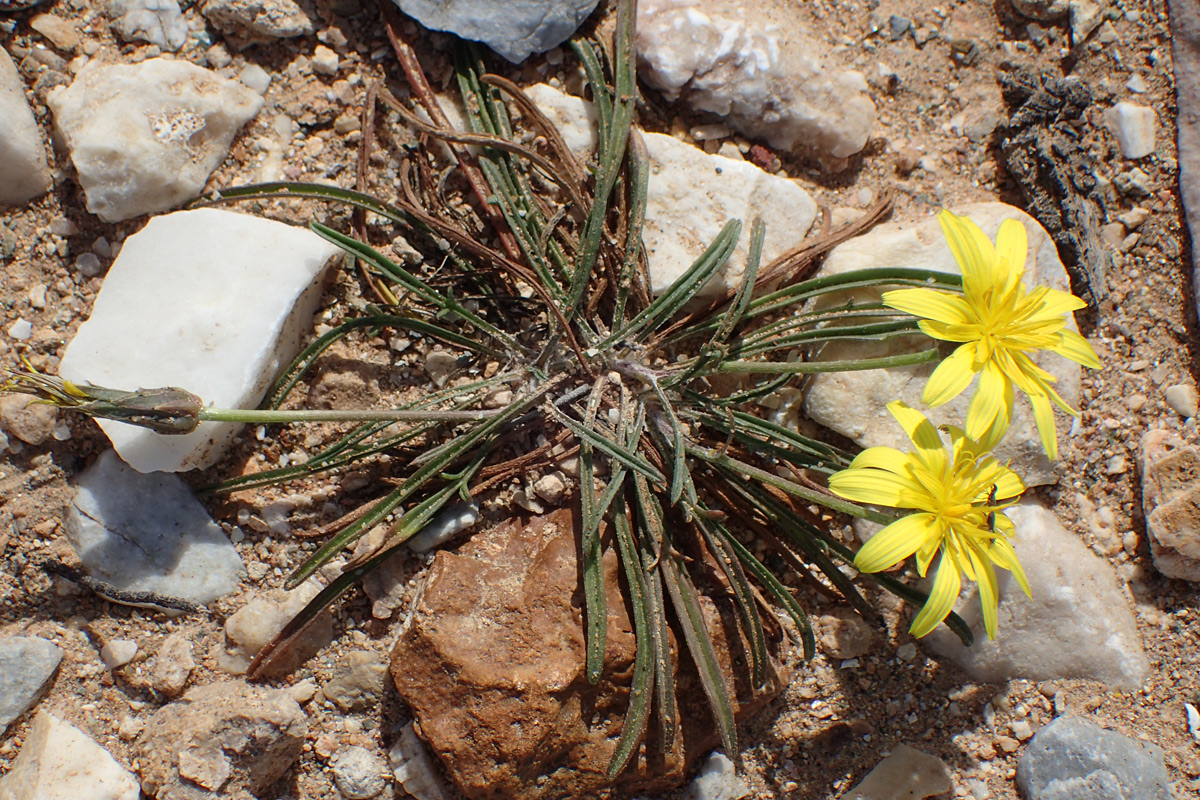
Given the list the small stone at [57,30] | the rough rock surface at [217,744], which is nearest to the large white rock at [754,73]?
the small stone at [57,30]

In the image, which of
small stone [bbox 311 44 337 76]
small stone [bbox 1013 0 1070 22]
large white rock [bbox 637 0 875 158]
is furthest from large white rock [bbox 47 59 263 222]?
small stone [bbox 1013 0 1070 22]

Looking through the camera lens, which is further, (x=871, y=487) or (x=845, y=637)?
(x=845, y=637)

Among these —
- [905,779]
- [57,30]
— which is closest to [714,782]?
[905,779]

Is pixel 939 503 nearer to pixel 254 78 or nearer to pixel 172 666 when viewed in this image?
pixel 172 666

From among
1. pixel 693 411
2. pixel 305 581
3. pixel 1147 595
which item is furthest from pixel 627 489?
pixel 1147 595

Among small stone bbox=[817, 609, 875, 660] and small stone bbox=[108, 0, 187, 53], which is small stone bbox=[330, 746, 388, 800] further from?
small stone bbox=[108, 0, 187, 53]

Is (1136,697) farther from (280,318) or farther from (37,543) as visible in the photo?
(37,543)
